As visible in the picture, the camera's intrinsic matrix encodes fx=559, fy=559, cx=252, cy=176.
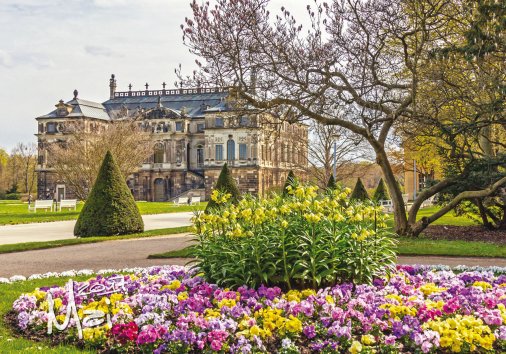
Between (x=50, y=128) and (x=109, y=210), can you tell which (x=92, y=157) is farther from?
(x=50, y=128)

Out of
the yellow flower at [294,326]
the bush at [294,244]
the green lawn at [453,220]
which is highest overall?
the bush at [294,244]

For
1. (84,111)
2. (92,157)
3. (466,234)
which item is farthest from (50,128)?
(466,234)

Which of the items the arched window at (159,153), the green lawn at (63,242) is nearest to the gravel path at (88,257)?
the green lawn at (63,242)

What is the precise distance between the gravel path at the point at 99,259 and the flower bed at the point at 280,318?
3724 mm

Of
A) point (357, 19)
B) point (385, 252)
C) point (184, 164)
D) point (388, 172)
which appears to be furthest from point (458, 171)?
point (184, 164)

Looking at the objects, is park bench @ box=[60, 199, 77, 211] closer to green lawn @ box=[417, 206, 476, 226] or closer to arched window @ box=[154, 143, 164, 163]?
green lawn @ box=[417, 206, 476, 226]

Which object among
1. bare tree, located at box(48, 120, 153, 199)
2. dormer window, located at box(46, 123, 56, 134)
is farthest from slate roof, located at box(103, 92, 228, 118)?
bare tree, located at box(48, 120, 153, 199)

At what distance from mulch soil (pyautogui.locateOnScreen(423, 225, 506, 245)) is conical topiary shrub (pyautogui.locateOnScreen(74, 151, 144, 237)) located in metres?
10.8

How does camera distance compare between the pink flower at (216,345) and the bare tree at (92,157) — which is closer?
the pink flower at (216,345)

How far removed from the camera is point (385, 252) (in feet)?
26.8

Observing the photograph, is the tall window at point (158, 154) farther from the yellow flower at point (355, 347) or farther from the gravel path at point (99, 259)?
the yellow flower at point (355, 347)

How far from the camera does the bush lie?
7.36 meters

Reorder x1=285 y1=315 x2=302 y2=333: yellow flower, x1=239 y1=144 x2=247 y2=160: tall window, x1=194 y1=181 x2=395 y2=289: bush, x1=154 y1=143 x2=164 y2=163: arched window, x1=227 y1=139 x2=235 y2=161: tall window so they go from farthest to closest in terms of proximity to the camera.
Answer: x1=154 y1=143 x2=164 y2=163: arched window
x1=227 y1=139 x2=235 y2=161: tall window
x1=239 y1=144 x2=247 y2=160: tall window
x1=194 y1=181 x2=395 y2=289: bush
x1=285 y1=315 x2=302 y2=333: yellow flower

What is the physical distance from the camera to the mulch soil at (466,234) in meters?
18.0
